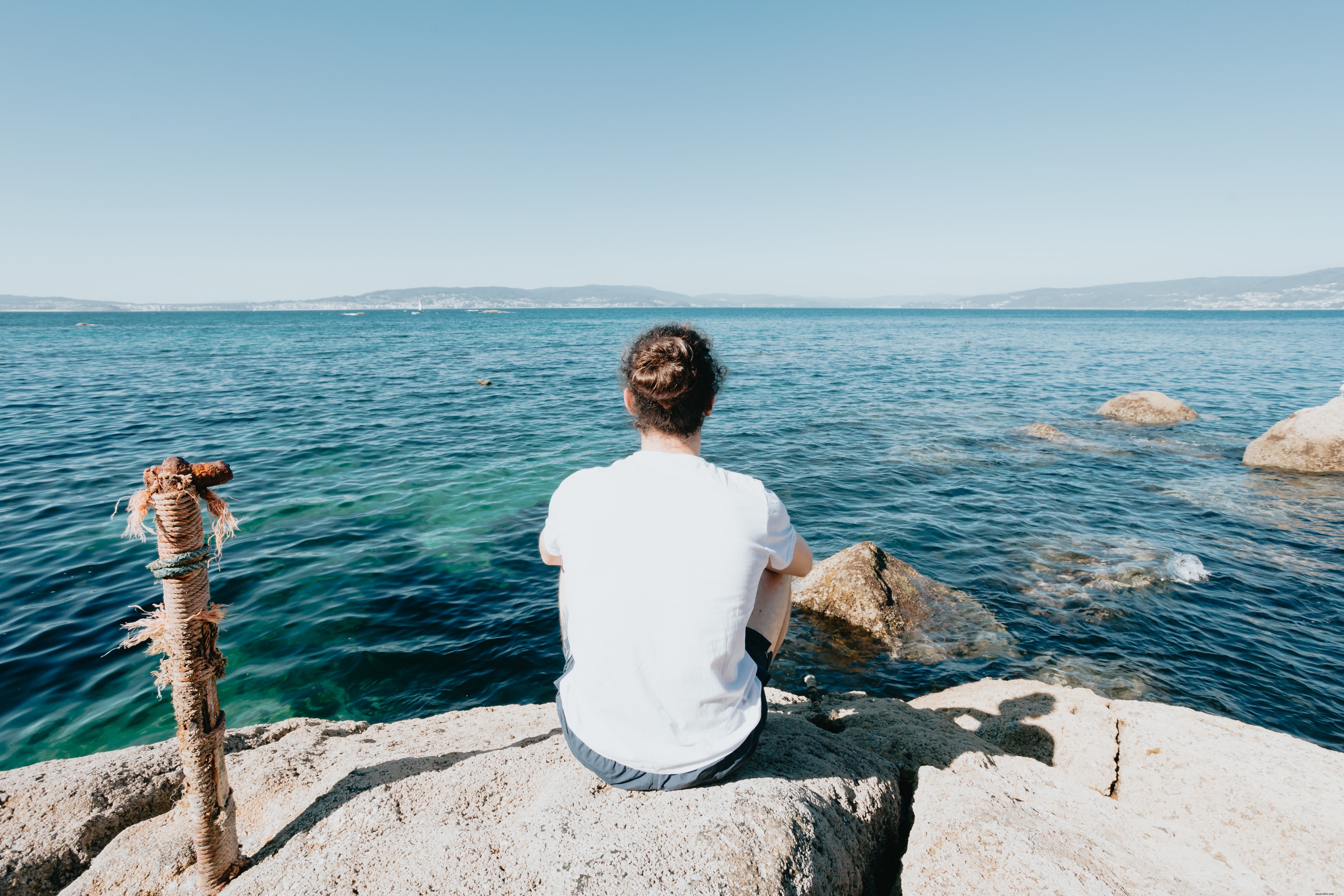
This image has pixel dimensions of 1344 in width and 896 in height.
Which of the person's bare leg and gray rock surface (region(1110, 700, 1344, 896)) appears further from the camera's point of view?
gray rock surface (region(1110, 700, 1344, 896))

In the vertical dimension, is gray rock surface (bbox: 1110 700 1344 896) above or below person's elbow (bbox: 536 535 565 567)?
below

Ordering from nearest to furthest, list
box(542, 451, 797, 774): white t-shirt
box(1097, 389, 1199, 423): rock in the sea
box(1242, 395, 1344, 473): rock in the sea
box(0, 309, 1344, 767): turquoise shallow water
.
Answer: box(542, 451, 797, 774): white t-shirt, box(0, 309, 1344, 767): turquoise shallow water, box(1242, 395, 1344, 473): rock in the sea, box(1097, 389, 1199, 423): rock in the sea

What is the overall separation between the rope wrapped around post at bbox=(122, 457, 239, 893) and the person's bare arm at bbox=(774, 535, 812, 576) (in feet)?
5.31

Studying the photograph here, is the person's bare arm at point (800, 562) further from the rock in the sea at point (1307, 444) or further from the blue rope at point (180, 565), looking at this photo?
the rock in the sea at point (1307, 444)

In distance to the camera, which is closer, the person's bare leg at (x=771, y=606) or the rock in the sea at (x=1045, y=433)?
the person's bare leg at (x=771, y=606)

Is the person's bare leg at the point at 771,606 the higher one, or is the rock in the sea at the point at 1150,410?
the person's bare leg at the point at 771,606

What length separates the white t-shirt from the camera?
2539 mm

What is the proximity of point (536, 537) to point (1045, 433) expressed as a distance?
1681cm

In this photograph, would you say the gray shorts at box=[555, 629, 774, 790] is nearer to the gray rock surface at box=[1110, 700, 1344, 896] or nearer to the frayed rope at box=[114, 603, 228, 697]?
the frayed rope at box=[114, 603, 228, 697]

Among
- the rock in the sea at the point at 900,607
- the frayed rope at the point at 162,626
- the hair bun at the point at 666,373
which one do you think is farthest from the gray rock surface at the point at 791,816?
the rock in the sea at the point at 900,607

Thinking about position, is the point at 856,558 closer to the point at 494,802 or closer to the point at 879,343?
the point at 494,802

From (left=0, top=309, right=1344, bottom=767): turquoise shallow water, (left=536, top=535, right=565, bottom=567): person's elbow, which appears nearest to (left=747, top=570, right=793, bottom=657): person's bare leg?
(left=0, top=309, right=1344, bottom=767): turquoise shallow water

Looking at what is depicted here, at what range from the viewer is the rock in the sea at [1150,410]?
2045 centimetres

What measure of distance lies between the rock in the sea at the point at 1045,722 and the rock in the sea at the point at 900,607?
5.41ft
